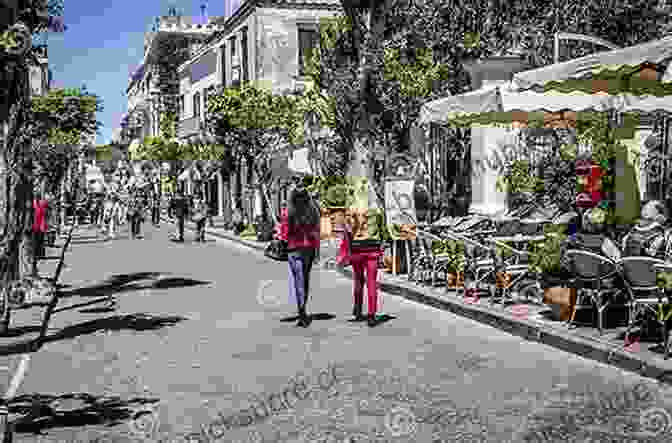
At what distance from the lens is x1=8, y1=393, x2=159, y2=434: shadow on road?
6574mm

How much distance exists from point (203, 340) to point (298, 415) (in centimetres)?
382

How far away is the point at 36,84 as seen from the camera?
7212 cm

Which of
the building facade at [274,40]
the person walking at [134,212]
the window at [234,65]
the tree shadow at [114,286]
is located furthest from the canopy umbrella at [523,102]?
the window at [234,65]

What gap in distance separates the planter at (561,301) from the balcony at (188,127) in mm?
46565

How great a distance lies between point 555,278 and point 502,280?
1.94 metres

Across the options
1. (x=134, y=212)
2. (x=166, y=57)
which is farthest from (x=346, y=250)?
(x=166, y=57)

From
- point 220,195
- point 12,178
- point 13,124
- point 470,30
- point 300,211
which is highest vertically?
point 470,30

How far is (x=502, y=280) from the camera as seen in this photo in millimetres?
12250

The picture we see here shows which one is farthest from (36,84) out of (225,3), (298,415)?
(298,415)

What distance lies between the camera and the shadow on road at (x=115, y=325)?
10.8m

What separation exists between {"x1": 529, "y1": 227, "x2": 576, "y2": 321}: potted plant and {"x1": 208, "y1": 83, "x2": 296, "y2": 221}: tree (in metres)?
19.1

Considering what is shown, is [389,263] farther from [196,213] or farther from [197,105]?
[197,105]

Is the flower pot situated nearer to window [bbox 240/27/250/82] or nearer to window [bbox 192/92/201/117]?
window [bbox 240/27/250/82]

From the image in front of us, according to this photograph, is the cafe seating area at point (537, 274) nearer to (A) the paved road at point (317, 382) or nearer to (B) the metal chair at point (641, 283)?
(B) the metal chair at point (641, 283)
